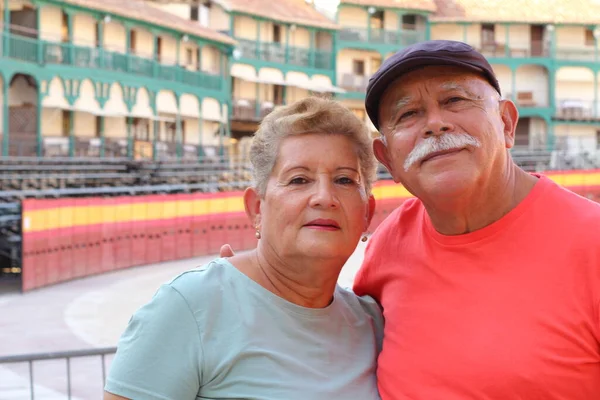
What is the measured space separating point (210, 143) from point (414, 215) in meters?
35.1

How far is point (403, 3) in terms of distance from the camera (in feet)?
156

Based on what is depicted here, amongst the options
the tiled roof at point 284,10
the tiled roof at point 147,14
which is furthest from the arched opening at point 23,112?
the tiled roof at point 284,10

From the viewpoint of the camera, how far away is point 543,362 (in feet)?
7.54

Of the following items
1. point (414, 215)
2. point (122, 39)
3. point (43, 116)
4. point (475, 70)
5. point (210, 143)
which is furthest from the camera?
point (210, 143)

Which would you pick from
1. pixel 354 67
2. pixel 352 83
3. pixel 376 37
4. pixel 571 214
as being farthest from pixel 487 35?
pixel 571 214

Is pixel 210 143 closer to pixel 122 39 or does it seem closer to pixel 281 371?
pixel 122 39

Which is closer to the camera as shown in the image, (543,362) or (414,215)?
(543,362)

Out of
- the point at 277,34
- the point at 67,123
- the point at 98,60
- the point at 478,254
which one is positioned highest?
the point at 277,34

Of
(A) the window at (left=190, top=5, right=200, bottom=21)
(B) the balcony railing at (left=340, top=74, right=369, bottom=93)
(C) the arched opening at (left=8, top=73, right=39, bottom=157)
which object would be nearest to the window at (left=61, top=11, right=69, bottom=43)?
(C) the arched opening at (left=8, top=73, right=39, bottom=157)

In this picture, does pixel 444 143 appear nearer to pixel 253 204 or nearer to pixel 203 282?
pixel 253 204

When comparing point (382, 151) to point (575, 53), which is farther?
point (575, 53)

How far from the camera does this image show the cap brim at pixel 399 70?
8.04 ft

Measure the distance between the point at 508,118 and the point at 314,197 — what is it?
0.75m

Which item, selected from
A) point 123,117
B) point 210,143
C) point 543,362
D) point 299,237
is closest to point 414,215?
point 299,237
